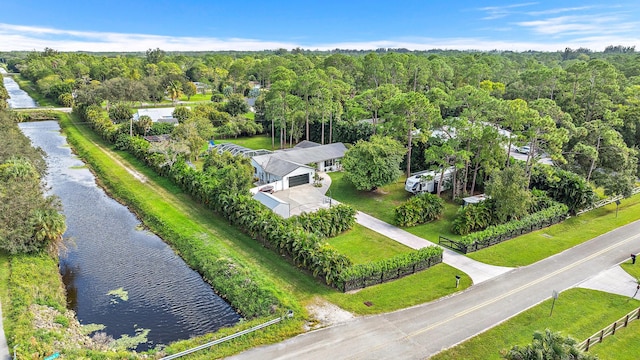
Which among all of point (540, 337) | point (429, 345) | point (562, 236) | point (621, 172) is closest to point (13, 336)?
point (429, 345)

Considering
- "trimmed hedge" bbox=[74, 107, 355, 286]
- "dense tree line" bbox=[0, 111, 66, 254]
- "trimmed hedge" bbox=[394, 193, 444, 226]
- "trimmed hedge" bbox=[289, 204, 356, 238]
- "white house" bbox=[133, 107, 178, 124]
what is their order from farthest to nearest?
"white house" bbox=[133, 107, 178, 124]
"trimmed hedge" bbox=[394, 193, 444, 226]
"trimmed hedge" bbox=[289, 204, 356, 238]
"trimmed hedge" bbox=[74, 107, 355, 286]
"dense tree line" bbox=[0, 111, 66, 254]

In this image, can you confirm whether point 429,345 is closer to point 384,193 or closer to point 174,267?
point 174,267

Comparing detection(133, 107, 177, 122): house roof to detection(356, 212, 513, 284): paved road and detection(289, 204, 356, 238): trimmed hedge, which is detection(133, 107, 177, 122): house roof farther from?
detection(356, 212, 513, 284): paved road

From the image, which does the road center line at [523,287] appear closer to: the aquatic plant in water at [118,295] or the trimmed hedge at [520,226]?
the trimmed hedge at [520,226]

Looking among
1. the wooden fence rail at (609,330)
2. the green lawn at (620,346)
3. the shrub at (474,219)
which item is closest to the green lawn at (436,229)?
the shrub at (474,219)

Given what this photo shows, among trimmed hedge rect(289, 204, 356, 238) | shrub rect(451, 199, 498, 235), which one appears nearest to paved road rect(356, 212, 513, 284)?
trimmed hedge rect(289, 204, 356, 238)

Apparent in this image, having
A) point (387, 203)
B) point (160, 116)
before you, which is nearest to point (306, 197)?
point (387, 203)
